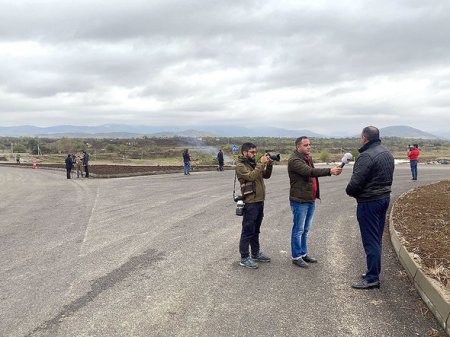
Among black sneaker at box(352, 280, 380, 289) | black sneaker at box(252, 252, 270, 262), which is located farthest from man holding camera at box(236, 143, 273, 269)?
black sneaker at box(352, 280, 380, 289)

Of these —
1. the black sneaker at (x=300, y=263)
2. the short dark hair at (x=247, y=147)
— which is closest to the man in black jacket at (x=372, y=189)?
the black sneaker at (x=300, y=263)

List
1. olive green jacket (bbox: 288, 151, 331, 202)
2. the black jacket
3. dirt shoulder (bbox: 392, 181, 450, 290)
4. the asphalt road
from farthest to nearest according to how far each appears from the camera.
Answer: olive green jacket (bbox: 288, 151, 331, 202)
dirt shoulder (bbox: 392, 181, 450, 290)
the black jacket
the asphalt road

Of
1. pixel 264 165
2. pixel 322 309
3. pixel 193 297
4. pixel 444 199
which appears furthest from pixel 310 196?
pixel 444 199

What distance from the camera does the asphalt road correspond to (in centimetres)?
438

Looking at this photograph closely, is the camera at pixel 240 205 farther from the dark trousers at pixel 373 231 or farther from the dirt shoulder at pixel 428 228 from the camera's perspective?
the dirt shoulder at pixel 428 228

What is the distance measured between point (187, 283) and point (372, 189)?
278 centimetres

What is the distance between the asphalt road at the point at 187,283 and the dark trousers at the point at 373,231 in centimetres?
27

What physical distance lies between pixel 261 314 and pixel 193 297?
37.1 inches

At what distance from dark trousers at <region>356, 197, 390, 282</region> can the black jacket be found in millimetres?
106

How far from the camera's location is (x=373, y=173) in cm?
530

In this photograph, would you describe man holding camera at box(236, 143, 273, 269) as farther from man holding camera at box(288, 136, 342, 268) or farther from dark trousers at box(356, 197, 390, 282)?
dark trousers at box(356, 197, 390, 282)

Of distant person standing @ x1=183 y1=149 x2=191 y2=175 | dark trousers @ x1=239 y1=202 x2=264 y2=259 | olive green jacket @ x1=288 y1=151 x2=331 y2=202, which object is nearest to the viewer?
olive green jacket @ x1=288 y1=151 x2=331 y2=202

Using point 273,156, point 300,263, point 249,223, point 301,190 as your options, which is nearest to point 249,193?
point 249,223

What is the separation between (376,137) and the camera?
539cm
